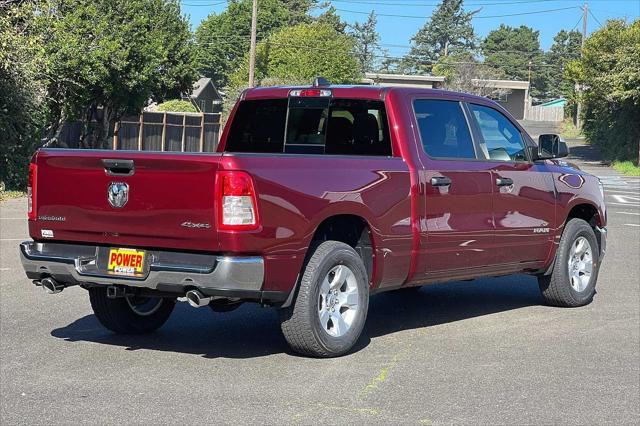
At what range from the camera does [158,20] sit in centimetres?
3244

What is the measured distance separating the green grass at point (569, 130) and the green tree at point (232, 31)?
32.0m

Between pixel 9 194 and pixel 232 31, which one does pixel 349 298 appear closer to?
pixel 9 194

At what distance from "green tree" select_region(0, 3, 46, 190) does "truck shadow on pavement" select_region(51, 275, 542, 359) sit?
11329 millimetres

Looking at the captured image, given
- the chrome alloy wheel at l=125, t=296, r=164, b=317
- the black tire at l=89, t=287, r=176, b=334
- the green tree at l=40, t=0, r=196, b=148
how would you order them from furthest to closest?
1. the green tree at l=40, t=0, r=196, b=148
2. the chrome alloy wheel at l=125, t=296, r=164, b=317
3. the black tire at l=89, t=287, r=176, b=334

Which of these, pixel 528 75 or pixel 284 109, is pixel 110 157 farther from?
pixel 528 75

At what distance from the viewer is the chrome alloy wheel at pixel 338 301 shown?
7242 millimetres

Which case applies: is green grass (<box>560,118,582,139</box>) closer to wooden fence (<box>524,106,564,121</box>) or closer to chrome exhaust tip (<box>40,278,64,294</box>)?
wooden fence (<box>524,106,564,121</box>)

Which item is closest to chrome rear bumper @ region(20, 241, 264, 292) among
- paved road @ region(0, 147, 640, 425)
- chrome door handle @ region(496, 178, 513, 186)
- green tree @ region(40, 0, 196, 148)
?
paved road @ region(0, 147, 640, 425)

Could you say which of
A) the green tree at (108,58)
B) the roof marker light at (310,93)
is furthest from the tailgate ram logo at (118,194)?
the green tree at (108,58)

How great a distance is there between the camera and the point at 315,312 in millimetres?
7090

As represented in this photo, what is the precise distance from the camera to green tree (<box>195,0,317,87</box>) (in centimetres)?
10200

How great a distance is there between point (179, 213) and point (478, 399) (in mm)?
2246

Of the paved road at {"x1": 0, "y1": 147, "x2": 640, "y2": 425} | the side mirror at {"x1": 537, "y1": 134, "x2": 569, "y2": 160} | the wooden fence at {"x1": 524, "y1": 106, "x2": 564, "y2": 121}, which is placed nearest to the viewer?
the paved road at {"x1": 0, "y1": 147, "x2": 640, "y2": 425}

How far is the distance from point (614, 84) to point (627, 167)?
3932mm
